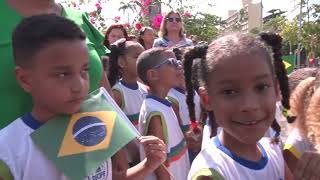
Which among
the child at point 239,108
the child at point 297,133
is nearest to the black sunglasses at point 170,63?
the child at point 297,133

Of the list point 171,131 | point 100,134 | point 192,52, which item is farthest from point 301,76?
point 100,134

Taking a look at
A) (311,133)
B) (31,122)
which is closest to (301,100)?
(311,133)

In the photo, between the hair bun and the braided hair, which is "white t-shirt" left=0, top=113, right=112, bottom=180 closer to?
the braided hair

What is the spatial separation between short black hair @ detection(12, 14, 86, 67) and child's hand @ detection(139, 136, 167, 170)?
1.57 ft

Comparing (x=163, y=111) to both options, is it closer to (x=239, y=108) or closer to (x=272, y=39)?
(x=272, y=39)

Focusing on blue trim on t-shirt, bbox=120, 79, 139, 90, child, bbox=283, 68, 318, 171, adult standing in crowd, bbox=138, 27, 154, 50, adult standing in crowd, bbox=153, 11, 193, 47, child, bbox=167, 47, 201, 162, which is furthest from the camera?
adult standing in crowd, bbox=138, 27, 154, 50

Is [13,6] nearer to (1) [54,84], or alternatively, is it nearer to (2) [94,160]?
(1) [54,84]

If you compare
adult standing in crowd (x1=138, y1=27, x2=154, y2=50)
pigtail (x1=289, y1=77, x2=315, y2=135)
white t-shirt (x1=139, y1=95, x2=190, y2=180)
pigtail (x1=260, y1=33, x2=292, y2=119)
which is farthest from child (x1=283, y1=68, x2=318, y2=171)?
adult standing in crowd (x1=138, y1=27, x2=154, y2=50)

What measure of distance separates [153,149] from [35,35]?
0.63 metres

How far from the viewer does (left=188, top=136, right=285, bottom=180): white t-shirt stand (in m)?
1.60

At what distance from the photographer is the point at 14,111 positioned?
Answer: 1677mm

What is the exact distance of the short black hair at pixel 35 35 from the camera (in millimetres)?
1529

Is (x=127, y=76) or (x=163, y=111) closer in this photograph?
(x=163, y=111)

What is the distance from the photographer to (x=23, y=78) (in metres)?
1.56
